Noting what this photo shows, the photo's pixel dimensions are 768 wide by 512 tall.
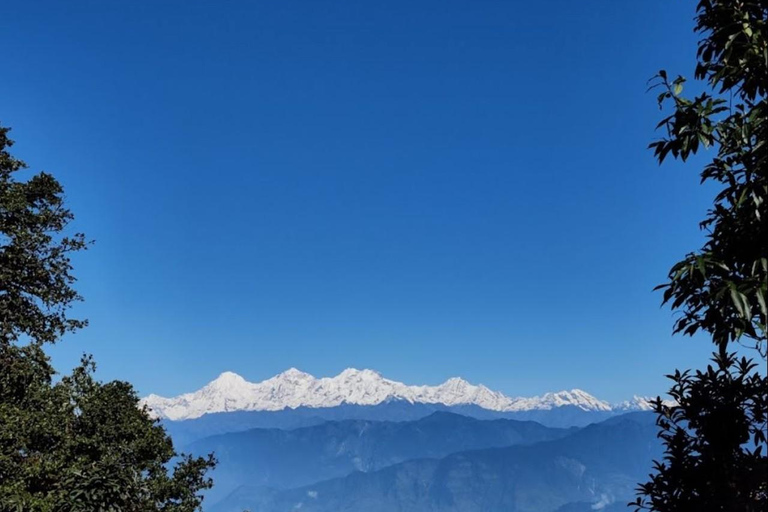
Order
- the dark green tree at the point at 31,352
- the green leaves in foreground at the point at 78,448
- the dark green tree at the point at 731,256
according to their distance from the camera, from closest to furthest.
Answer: the dark green tree at the point at 731,256 → the green leaves in foreground at the point at 78,448 → the dark green tree at the point at 31,352

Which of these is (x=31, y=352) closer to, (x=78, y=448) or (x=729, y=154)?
(x=78, y=448)

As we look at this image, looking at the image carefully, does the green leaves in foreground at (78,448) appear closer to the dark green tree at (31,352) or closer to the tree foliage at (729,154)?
the dark green tree at (31,352)

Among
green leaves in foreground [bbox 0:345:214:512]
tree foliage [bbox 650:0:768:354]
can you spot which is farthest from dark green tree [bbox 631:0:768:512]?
green leaves in foreground [bbox 0:345:214:512]

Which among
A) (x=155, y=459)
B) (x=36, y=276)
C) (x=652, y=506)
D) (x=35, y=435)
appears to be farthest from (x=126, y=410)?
(x=652, y=506)

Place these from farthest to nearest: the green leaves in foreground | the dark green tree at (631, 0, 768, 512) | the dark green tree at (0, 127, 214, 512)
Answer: the dark green tree at (0, 127, 214, 512)
the green leaves in foreground
the dark green tree at (631, 0, 768, 512)

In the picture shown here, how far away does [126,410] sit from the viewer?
37344 mm

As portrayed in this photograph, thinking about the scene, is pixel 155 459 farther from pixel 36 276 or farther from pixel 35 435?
pixel 36 276

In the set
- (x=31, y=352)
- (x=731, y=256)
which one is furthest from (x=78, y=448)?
(x=731, y=256)

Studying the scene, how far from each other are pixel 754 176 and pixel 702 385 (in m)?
5.33

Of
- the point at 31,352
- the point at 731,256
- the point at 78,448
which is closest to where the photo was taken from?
the point at 731,256

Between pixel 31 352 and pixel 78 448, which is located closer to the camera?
pixel 31 352

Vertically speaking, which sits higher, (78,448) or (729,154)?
(729,154)

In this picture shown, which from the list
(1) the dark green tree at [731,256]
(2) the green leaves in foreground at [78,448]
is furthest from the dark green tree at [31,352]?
(1) the dark green tree at [731,256]

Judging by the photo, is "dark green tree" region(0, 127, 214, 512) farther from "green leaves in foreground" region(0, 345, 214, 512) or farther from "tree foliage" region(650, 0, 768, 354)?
"tree foliage" region(650, 0, 768, 354)
